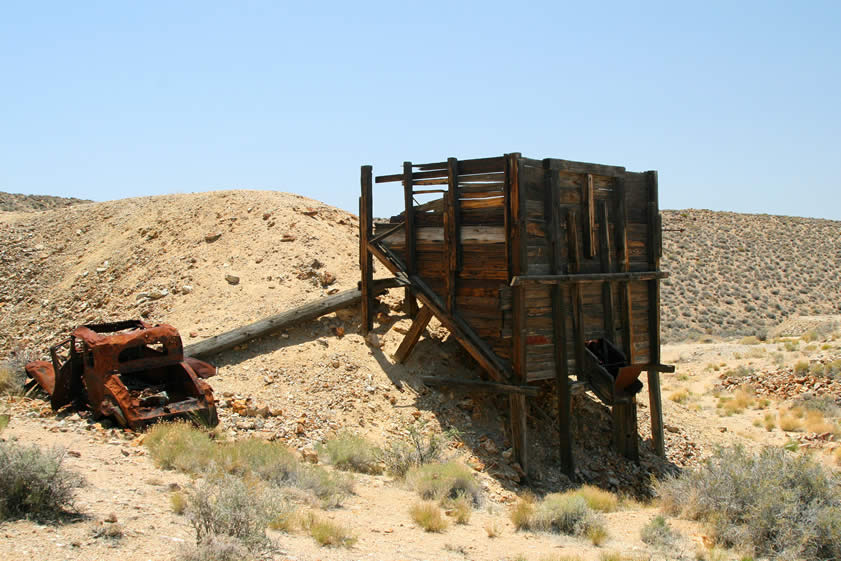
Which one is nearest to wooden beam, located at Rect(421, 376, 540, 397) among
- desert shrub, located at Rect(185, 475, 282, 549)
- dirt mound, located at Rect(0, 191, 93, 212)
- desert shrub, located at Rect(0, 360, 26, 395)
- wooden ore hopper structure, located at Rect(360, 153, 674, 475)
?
wooden ore hopper structure, located at Rect(360, 153, 674, 475)

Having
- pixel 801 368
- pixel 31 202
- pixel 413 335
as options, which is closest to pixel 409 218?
pixel 413 335

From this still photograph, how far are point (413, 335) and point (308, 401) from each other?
2305 mm

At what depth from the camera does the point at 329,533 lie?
250 inches

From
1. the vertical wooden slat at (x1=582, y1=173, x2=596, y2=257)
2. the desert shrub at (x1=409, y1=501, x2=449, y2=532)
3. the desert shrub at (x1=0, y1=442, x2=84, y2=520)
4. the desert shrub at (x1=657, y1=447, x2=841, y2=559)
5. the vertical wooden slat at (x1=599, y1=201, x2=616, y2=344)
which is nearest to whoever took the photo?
the desert shrub at (x1=0, y1=442, x2=84, y2=520)

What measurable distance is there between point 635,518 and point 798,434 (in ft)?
29.8

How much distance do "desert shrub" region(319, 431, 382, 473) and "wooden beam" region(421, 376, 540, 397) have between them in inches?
94.1

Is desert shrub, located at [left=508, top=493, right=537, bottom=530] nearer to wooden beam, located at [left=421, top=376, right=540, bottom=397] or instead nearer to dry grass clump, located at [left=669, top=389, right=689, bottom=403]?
wooden beam, located at [left=421, top=376, right=540, bottom=397]

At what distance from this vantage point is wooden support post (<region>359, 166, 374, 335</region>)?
13391 mm

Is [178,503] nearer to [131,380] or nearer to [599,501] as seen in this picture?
[131,380]

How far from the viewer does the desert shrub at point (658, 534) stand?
7.81 m

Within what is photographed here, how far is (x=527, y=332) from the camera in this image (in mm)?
11078

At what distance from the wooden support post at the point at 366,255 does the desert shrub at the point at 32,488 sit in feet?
25.4

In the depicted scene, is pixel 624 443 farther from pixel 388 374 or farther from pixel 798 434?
pixel 798 434

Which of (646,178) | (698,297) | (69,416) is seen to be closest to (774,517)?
(646,178)
